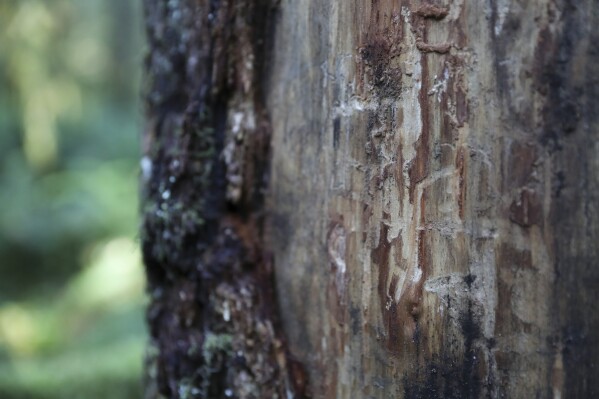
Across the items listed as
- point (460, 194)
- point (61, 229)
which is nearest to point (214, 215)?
point (460, 194)

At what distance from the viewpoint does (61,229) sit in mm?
8703

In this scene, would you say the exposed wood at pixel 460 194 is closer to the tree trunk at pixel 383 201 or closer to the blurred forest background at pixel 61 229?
the tree trunk at pixel 383 201

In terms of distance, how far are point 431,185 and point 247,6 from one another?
67 cm

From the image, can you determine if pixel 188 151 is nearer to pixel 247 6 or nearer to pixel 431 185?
pixel 247 6

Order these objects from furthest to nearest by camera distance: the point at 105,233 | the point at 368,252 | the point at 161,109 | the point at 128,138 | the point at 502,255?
the point at 128,138 → the point at 105,233 → the point at 161,109 → the point at 368,252 → the point at 502,255

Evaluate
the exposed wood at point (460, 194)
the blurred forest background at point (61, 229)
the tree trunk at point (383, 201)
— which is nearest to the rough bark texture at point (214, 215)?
the tree trunk at point (383, 201)

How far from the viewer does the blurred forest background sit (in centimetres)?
485

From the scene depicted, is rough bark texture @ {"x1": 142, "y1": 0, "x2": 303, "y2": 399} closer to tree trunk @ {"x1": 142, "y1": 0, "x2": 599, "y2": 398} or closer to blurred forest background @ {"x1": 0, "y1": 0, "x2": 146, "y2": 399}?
tree trunk @ {"x1": 142, "y1": 0, "x2": 599, "y2": 398}

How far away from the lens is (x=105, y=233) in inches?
341

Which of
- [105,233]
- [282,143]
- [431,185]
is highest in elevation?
[282,143]

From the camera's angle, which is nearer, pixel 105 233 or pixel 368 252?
pixel 368 252

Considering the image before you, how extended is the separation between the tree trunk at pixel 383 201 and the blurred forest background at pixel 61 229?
284 centimetres

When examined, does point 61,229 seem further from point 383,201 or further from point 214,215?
point 383,201

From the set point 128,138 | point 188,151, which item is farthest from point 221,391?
point 128,138
